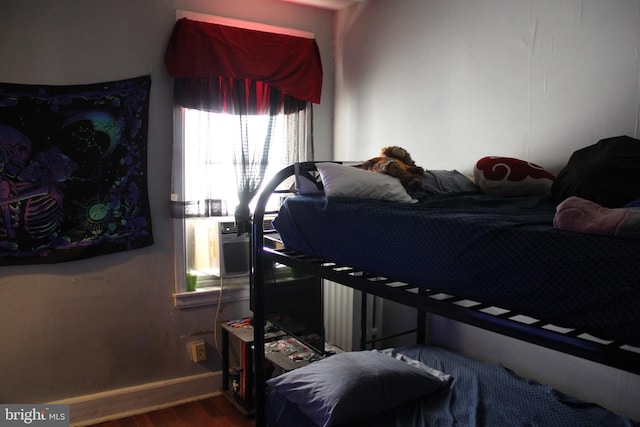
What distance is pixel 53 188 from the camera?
2.49 m

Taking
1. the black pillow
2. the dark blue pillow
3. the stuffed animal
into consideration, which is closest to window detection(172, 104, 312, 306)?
the dark blue pillow

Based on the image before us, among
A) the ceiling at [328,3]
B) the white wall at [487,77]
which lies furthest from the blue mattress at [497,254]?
the ceiling at [328,3]

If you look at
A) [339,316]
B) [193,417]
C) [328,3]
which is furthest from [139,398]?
[328,3]

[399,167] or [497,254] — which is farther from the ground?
[399,167]

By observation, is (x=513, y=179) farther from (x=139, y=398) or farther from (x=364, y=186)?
(x=139, y=398)

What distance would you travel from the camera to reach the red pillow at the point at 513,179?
1734mm

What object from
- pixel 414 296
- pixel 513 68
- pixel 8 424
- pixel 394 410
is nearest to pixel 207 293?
pixel 8 424

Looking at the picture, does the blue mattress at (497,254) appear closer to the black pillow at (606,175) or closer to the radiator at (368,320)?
the black pillow at (606,175)

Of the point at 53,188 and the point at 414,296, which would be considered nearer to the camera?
the point at 414,296

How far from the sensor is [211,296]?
3004 mm

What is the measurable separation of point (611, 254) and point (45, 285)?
2.67 metres

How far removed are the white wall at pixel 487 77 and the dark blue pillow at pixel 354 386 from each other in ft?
3.47

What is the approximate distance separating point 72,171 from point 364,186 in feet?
5.76

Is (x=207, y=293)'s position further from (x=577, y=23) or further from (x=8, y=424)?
(x=577, y=23)
